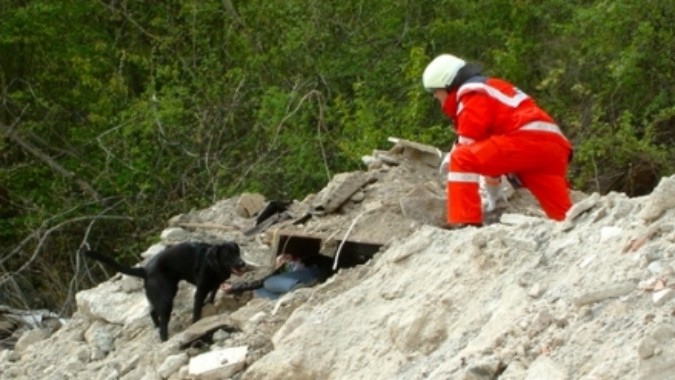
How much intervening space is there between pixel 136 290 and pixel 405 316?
154 inches

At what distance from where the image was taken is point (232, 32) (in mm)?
20000

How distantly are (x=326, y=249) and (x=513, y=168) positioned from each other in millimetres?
1332

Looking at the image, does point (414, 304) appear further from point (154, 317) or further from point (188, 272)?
point (154, 317)

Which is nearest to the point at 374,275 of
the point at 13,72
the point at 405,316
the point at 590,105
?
the point at 405,316

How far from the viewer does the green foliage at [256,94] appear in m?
16.7

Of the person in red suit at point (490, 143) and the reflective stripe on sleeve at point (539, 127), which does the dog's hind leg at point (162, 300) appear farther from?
the reflective stripe on sleeve at point (539, 127)

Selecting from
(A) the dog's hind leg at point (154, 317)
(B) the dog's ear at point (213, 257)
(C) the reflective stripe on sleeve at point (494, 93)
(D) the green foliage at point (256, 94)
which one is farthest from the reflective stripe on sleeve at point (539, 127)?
(D) the green foliage at point (256, 94)

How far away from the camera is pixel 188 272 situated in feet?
33.0

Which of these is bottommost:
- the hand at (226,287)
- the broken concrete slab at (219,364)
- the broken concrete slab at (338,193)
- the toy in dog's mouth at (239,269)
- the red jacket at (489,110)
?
the hand at (226,287)

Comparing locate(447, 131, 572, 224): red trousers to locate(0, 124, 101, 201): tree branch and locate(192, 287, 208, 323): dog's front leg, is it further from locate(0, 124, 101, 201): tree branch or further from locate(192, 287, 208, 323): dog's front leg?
locate(0, 124, 101, 201): tree branch

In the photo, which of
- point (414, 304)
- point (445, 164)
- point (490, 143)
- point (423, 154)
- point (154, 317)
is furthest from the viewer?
point (423, 154)

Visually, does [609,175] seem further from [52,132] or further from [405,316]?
[405,316]

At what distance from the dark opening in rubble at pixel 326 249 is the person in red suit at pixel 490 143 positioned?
594mm

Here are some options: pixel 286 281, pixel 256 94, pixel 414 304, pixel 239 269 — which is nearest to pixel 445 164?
pixel 286 281
